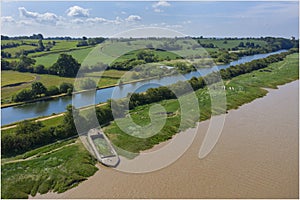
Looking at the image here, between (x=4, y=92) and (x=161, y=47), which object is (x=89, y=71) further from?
(x=161, y=47)

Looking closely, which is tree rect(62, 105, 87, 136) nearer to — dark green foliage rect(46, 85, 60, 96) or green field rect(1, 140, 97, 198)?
green field rect(1, 140, 97, 198)

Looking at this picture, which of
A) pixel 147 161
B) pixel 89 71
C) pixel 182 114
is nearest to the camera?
pixel 147 161

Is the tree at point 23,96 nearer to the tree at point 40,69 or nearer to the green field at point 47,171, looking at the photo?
the green field at point 47,171

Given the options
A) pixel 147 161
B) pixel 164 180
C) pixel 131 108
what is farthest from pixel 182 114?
pixel 164 180

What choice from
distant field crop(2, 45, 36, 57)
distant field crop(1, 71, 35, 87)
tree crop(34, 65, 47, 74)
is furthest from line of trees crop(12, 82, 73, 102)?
distant field crop(2, 45, 36, 57)

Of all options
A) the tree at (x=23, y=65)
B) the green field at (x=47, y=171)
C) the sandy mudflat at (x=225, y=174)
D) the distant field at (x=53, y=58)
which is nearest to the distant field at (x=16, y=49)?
the distant field at (x=53, y=58)

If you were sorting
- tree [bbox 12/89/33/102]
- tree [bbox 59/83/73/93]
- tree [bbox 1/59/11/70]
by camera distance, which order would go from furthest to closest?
tree [bbox 1/59/11/70] < tree [bbox 59/83/73/93] < tree [bbox 12/89/33/102]
